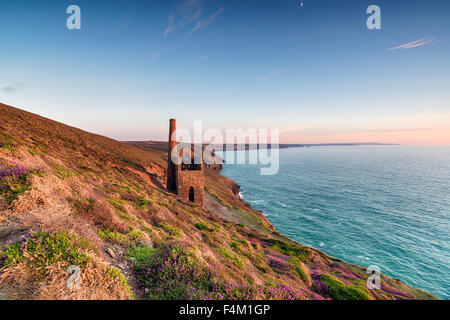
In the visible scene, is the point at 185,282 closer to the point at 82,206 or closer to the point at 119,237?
the point at 119,237

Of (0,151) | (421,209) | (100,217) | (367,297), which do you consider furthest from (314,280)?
(421,209)

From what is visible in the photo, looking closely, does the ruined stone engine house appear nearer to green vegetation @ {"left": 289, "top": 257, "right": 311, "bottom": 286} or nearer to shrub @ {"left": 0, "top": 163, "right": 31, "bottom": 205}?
green vegetation @ {"left": 289, "top": 257, "right": 311, "bottom": 286}

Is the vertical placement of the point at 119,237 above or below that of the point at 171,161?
below

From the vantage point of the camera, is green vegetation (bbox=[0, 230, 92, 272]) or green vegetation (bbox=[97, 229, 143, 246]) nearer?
green vegetation (bbox=[0, 230, 92, 272])

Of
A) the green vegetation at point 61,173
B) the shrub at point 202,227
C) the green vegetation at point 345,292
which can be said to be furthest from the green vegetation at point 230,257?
the green vegetation at point 61,173

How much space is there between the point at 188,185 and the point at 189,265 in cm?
2304

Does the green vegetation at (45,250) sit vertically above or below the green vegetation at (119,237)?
above

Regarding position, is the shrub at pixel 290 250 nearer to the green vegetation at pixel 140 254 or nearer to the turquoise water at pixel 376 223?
the green vegetation at pixel 140 254

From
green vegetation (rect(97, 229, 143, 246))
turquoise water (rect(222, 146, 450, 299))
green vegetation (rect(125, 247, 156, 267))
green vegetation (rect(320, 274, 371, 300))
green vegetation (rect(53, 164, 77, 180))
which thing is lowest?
turquoise water (rect(222, 146, 450, 299))

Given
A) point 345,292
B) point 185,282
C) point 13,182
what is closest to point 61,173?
point 13,182

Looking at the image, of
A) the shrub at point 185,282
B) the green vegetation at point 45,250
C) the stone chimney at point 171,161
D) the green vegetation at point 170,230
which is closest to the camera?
the green vegetation at point 45,250

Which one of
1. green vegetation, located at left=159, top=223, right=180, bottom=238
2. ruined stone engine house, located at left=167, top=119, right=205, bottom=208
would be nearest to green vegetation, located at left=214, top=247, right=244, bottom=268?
green vegetation, located at left=159, top=223, right=180, bottom=238

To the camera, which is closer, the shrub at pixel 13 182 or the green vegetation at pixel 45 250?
the green vegetation at pixel 45 250

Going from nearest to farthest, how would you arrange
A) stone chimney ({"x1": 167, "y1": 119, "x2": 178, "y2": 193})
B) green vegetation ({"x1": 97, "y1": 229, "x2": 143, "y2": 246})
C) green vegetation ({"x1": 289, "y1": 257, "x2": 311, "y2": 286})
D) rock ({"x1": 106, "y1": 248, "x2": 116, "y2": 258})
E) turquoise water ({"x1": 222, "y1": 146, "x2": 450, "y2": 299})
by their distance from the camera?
rock ({"x1": 106, "y1": 248, "x2": 116, "y2": 258}) → green vegetation ({"x1": 97, "y1": 229, "x2": 143, "y2": 246}) → green vegetation ({"x1": 289, "y1": 257, "x2": 311, "y2": 286}) → turquoise water ({"x1": 222, "y1": 146, "x2": 450, "y2": 299}) → stone chimney ({"x1": 167, "y1": 119, "x2": 178, "y2": 193})
